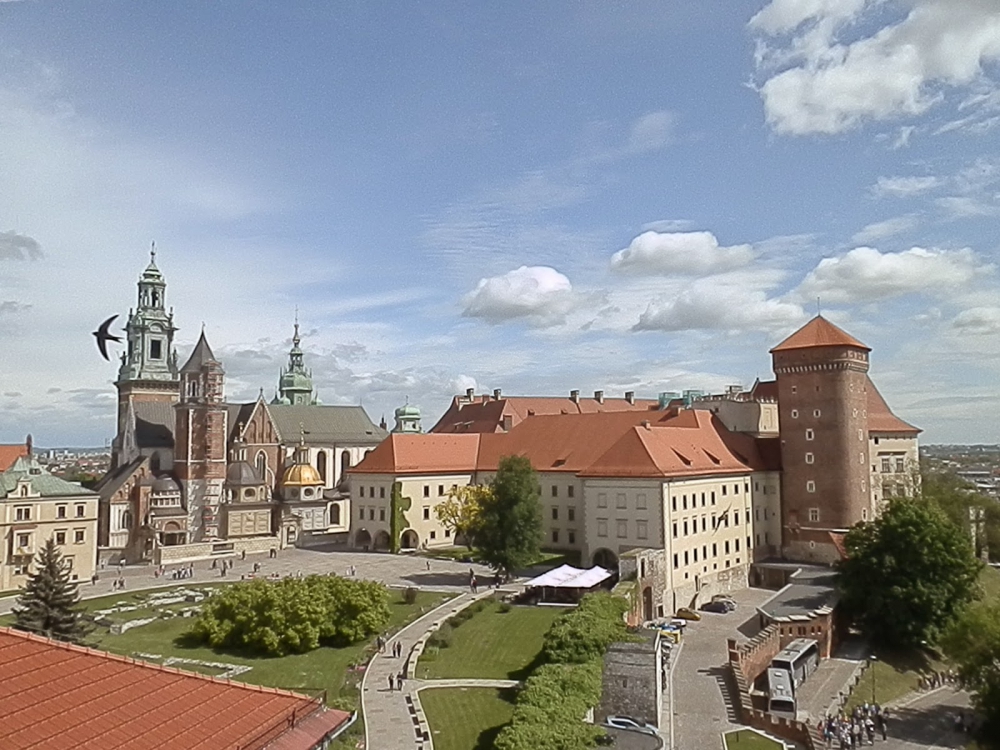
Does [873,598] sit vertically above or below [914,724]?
above

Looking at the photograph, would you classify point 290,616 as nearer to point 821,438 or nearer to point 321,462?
point 821,438

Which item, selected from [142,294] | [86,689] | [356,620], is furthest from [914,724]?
[142,294]

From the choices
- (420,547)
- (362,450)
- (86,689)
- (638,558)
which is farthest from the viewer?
(362,450)

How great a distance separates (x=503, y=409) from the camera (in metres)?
83.0

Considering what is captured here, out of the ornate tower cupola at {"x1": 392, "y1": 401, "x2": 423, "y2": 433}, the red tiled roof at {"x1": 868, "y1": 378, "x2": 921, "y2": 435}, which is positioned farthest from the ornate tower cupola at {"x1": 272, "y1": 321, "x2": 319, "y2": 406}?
the red tiled roof at {"x1": 868, "y1": 378, "x2": 921, "y2": 435}

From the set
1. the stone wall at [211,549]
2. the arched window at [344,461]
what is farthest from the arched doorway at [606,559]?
the arched window at [344,461]

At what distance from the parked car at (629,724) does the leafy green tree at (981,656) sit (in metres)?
16.1

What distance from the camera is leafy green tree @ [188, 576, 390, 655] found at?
3612 cm

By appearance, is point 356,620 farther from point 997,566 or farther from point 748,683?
point 997,566

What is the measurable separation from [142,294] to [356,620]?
Result: 5761 centimetres

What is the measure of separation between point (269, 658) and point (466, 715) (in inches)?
428

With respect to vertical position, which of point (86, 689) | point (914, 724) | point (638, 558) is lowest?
point (914, 724)

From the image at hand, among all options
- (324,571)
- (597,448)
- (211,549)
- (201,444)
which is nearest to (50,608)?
(324,571)

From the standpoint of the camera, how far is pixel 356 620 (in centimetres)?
3834
